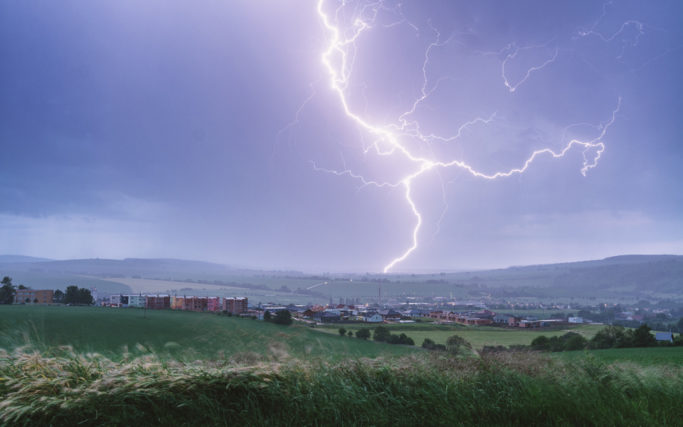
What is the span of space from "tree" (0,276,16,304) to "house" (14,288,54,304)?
0.70 ft

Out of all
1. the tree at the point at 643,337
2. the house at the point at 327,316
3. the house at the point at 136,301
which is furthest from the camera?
the house at the point at 136,301

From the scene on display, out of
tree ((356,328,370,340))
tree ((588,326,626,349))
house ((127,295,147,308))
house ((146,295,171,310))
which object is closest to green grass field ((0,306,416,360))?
tree ((356,328,370,340))

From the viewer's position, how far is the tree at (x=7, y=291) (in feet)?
49.1

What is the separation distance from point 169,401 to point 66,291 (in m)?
18.2

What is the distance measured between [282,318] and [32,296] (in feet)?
43.9

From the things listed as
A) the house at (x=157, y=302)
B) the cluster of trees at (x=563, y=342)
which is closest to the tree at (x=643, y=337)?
the cluster of trees at (x=563, y=342)

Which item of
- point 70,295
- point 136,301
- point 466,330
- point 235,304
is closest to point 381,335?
point 466,330

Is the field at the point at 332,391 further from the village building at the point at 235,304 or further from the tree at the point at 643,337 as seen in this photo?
the village building at the point at 235,304

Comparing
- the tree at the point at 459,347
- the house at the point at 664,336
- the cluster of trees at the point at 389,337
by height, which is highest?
the tree at the point at 459,347

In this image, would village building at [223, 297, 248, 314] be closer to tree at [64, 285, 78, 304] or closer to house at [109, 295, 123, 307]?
house at [109, 295, 123, 307]

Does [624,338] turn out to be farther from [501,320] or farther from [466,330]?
[466,330]

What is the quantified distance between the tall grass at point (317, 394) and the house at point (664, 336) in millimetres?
7057

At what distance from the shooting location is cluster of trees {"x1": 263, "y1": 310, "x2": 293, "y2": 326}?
10891 millimetres

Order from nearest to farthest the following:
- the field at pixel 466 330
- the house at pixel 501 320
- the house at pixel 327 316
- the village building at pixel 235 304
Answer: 1. the field at pixel 466 330
2. the house at pixel 327 316
3. the house at pixel 501 320
4. the village building at pixel 235 304
